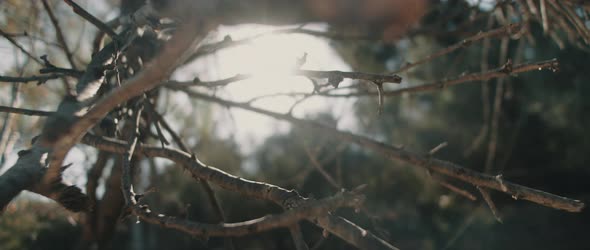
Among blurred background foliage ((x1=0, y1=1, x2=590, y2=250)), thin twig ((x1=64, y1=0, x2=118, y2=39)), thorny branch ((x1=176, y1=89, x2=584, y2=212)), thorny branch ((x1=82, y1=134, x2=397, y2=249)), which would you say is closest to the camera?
thorny branch ((x1=82, y1=134, x2=397, y2=249))

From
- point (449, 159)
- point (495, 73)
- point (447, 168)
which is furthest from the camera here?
point (449, 159)

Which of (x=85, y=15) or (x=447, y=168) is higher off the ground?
(x=85, y=15)

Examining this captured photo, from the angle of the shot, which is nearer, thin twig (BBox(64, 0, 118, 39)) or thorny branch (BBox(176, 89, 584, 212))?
thorny branch (BBox(176, 89, 584, 212))

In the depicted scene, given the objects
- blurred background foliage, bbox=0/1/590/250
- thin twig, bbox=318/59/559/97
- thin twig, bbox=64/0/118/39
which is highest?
thin twig, bbox=64/0/118/39

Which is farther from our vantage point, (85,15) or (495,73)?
(495,73)

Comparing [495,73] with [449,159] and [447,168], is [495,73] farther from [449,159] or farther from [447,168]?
[449,159]

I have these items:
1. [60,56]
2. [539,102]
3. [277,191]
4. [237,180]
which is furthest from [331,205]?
[539,102]

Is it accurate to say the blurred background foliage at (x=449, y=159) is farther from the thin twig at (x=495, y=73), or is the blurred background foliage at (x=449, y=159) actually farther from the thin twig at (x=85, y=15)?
the thin twig at (x=85, y=15)

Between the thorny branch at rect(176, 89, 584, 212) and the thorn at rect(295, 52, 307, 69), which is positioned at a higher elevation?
the thorn at rect(295, 52, 307, 69)

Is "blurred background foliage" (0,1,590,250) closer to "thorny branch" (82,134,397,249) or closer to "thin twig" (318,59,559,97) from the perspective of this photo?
"thin twig" (318,59,559,97)

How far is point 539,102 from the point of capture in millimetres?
10359

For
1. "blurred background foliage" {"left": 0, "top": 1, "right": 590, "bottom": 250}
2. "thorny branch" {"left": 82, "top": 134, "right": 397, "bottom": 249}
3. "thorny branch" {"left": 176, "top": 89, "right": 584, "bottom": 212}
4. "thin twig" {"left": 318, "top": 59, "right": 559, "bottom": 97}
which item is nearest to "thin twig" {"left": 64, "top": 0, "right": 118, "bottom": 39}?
"thorny branch" {"left": 82, "top": 134, "right": 397, "bottom": 249}

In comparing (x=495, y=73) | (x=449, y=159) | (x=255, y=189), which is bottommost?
(x=449, y=159)

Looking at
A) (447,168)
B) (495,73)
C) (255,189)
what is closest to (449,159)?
(495,73)
